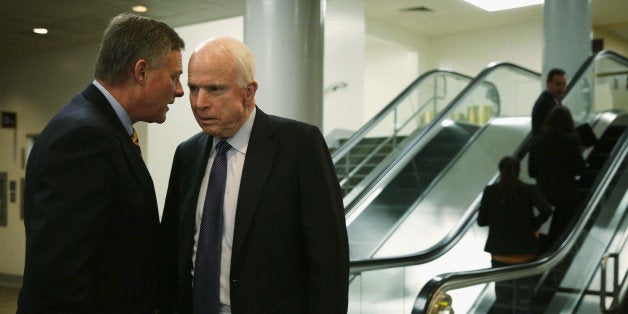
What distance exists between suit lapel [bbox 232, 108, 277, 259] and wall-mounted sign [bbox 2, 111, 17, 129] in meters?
11.4

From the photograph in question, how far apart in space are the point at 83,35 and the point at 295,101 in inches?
242

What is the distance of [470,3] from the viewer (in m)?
15.7

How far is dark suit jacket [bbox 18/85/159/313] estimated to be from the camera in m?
1.67

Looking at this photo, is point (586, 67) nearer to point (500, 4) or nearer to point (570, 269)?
point (570, 269)

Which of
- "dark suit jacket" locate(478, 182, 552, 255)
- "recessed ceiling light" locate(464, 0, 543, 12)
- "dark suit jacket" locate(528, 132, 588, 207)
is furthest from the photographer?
"recessed ceiling light" locate(464, 0, 543, 12)

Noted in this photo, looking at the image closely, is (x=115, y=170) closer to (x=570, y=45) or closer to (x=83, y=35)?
(x=83, y=35)

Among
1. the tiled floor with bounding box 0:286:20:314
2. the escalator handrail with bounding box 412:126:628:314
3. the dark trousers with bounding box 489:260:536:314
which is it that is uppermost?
the escalator handrail with bounding box 412:126:628:314

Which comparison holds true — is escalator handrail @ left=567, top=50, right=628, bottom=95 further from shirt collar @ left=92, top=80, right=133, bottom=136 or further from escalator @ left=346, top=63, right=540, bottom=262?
shirt collar @ left=92, top=80, right=133, bottom=136

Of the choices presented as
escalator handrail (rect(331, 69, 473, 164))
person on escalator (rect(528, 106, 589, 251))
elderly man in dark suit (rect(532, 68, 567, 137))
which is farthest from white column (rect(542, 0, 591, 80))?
person on escalator (rect(528, 106, 589, 251))

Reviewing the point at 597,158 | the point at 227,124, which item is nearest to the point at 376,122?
the point at 597,158

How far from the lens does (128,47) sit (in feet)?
6.24

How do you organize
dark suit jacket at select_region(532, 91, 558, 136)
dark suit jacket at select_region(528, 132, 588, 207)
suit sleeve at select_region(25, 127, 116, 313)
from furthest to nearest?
dark suit jacket at select_region(532, 91, 558, 136), dark suit jacket at select_region(528, 132, 588, 207), suit sleeve at select_region(25, 127, 116, 313)

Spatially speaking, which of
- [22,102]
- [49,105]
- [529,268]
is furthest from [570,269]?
[22,102]

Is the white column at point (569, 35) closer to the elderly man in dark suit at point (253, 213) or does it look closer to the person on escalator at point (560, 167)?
the person on escalator at point (560, 167)
